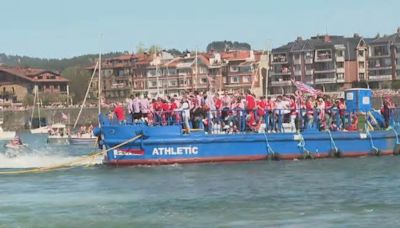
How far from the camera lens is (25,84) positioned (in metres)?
177

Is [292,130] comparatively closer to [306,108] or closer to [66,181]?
[306,108]

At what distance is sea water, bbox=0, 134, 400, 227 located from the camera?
1978 centimetres

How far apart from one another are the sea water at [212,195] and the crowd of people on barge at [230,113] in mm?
1555

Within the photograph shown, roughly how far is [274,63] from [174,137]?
118 m

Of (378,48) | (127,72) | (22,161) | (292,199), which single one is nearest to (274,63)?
(378,48)

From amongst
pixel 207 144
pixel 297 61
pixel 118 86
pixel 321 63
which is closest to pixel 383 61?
pixel 321 63

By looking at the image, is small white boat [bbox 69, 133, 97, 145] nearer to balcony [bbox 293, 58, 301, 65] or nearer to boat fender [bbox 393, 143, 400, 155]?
boat fender [bbox 393, 143, 400, 155]

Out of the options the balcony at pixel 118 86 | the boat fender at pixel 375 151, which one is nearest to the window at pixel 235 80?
the balcony at pixel 118 86

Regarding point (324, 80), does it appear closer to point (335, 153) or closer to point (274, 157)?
point (335, 153)

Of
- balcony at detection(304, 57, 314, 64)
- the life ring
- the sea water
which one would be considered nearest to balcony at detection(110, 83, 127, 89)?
balcony at detection(304, 57, 314, 64)

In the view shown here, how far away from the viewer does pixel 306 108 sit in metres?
31.9

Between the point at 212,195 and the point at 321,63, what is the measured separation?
120405 millimetres

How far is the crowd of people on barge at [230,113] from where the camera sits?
101ft

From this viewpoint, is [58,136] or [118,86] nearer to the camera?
[58,136]
